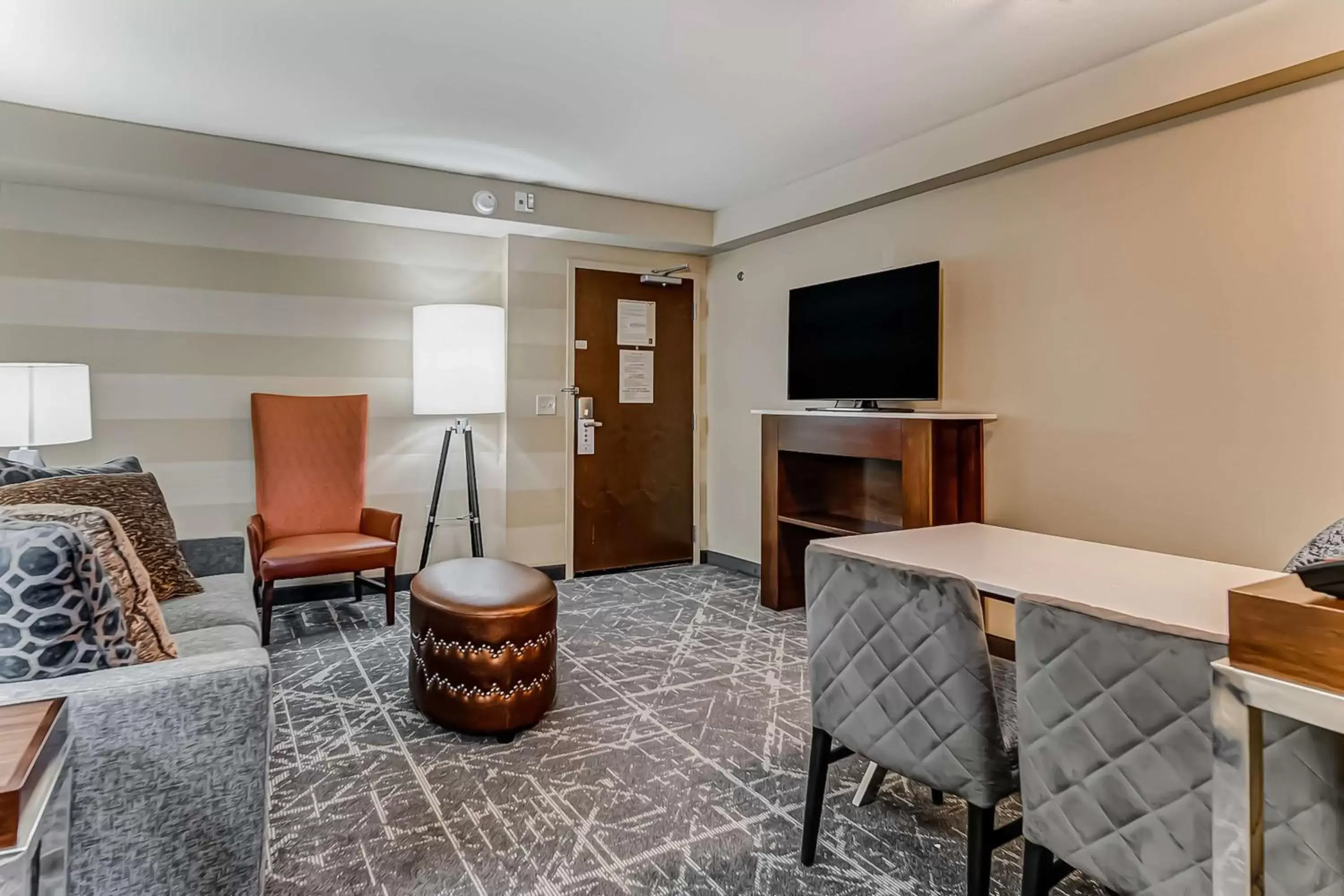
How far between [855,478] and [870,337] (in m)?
0.86

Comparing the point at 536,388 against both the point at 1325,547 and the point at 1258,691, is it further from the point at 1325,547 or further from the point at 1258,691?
the point at 1258,691

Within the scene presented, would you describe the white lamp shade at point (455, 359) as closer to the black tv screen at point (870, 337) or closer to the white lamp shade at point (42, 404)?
the white lamp shade at point (42, 404)

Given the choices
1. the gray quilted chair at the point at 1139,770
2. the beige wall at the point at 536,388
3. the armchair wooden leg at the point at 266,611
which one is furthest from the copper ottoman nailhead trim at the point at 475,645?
the beige wall at the point at 536,388

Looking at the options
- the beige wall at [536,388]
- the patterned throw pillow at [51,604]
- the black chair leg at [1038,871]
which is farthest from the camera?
the beige wall at [536,388]

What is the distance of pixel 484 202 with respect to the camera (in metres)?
4.19

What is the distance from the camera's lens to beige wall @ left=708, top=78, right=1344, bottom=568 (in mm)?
2373

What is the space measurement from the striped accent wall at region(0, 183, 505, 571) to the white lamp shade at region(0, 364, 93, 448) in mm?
750

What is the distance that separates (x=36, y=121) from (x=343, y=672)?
2850mm

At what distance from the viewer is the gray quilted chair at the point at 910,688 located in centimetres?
143

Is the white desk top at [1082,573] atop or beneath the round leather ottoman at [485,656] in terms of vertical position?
atop

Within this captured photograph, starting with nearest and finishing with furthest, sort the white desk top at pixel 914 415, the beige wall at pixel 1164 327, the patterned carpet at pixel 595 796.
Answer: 1. the patterned carpet at pixel 595 796
2. the beige wall at pixel 1164 327
3. the white desk top at pixel 914 415

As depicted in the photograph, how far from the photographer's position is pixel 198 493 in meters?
3.92

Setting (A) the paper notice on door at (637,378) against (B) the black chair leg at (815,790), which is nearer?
(B) the black chair leg at (815,790)

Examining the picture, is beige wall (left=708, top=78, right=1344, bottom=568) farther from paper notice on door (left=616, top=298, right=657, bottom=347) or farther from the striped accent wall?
the striped accent wall
